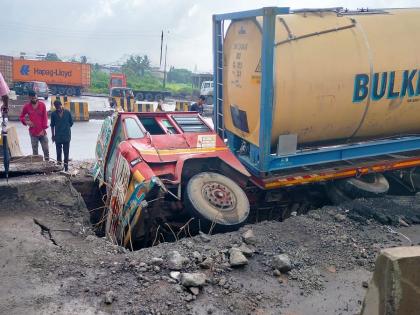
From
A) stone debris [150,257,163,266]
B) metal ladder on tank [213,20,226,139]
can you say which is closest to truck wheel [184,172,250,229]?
stone debris [150,257,163,266]

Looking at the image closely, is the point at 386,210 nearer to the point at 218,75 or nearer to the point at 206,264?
the point at 206,264

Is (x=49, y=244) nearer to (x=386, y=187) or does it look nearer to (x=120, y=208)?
(x=120, y=208)

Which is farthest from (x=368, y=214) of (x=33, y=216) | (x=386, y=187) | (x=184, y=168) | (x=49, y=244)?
(x=33, y=216)

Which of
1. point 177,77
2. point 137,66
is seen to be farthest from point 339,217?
point 177,77

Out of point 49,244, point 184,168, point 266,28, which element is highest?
point 266,28

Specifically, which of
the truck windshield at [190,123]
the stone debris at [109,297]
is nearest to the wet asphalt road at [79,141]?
the truck windshield at [190,123]

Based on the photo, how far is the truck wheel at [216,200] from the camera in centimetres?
495

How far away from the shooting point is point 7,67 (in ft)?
112

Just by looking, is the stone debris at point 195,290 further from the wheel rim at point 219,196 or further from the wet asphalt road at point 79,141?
the wet asphalt road at point 79,141

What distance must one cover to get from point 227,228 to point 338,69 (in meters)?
2.79

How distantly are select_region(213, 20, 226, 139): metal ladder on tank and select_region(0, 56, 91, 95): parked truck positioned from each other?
3057 cm

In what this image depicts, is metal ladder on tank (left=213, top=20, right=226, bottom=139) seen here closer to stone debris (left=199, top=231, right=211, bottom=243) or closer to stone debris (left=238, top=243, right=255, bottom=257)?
stone debris (left=199, top=231, right=211, bottom=243)

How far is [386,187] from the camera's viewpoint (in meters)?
6.36

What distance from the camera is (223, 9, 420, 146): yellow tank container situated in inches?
225
